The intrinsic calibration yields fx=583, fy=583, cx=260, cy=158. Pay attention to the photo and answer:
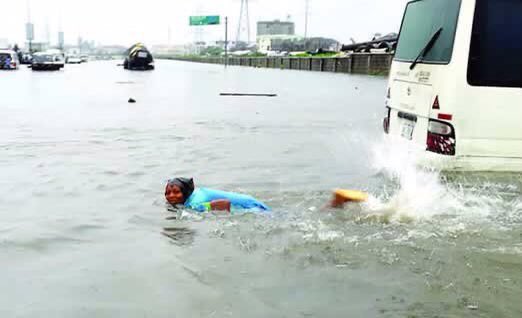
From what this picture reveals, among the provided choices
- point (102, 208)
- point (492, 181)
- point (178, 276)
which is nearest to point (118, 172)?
point (102, 208)

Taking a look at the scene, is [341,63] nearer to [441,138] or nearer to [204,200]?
[204,200]

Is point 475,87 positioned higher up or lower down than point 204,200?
higher up

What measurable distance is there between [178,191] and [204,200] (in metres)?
0.31

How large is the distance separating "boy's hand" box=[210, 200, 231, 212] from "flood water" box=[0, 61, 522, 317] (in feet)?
0.46

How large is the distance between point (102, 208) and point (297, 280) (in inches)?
118

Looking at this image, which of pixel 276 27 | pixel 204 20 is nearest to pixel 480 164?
pixel 204 20

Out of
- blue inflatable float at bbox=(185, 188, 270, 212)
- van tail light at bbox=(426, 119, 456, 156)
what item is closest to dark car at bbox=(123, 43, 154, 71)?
blue inflatable float at bbox=(185, 188, 270, 212)

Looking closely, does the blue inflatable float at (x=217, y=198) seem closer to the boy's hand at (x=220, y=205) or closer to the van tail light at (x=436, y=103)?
the boy's hand at (x=220, y=205)

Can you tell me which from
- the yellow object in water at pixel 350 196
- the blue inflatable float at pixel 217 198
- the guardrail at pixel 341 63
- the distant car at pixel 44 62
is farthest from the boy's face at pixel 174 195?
the distant car at pixel 44 62

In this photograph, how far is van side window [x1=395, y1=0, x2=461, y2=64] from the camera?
527cm

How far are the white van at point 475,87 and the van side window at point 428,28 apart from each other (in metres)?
0.01

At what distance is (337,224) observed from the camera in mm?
5414

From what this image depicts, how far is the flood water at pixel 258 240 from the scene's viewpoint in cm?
377

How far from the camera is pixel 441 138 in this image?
210 inches
